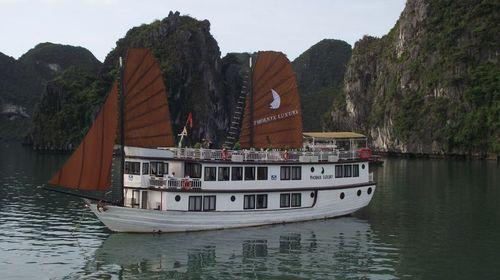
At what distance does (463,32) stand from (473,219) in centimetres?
10746

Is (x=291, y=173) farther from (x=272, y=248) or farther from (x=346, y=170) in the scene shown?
(x=272, y=248)

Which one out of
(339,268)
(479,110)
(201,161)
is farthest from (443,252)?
(479,110)

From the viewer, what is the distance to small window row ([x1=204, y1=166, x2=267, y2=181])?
28945 millimetres

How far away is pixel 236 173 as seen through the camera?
29672mm

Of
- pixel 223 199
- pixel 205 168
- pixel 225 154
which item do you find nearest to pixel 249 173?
pixel 225 154

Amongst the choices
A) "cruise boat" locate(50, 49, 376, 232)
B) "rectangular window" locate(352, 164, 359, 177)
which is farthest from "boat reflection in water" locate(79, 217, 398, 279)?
"rectangular window" locate(352, 164, 359, 177)

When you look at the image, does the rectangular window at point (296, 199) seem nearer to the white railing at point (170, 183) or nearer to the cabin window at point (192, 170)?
the cabin window at point (192, 170)

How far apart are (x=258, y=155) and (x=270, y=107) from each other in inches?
167

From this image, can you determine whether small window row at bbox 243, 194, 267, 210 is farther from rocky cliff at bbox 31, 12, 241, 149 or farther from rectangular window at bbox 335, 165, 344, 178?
rocky cliff at bbox 31, 12, 241, 149

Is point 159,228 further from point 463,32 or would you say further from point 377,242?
point 463,32

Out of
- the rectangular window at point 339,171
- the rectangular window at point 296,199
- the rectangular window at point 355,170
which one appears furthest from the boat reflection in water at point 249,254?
the rectangular window at point 355,170

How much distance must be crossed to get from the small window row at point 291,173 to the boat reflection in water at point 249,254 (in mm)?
2968

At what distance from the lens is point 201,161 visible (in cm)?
2859

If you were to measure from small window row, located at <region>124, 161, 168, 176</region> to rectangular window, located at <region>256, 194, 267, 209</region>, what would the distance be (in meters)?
5.34
